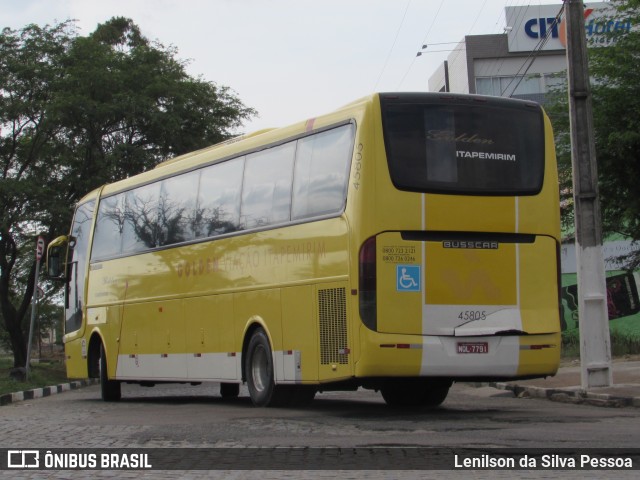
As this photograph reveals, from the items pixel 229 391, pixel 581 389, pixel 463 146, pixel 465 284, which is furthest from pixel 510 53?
pixel 465 284

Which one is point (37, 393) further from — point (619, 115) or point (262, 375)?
point (619, 115)

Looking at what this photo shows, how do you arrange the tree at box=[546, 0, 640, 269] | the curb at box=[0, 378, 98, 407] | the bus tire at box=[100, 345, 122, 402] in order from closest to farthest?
the bus tire at box=[100, 345, 122, 402] < the curb at box=[0, 378, 98, 407] < the tree at box=[546, 0, 640, 269]

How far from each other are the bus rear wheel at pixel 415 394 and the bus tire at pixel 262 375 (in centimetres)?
158

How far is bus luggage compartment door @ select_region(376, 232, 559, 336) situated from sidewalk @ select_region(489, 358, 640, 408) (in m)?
1.98

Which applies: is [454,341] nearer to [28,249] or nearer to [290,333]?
[290,333]

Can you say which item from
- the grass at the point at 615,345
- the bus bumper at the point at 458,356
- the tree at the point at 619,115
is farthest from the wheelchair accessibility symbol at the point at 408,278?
the grass at the point at 615,345

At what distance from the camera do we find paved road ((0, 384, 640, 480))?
9.52 m

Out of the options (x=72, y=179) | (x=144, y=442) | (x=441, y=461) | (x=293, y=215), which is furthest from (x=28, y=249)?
(x=441, y=461)

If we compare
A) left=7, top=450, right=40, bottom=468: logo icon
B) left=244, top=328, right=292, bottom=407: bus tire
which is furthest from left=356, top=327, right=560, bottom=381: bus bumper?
left=7, top=450, right=40, bottom=468: logo icon

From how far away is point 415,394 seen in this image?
15289mm

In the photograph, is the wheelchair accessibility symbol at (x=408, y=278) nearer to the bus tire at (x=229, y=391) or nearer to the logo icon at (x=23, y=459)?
the logo icon at (x=23, y=459)

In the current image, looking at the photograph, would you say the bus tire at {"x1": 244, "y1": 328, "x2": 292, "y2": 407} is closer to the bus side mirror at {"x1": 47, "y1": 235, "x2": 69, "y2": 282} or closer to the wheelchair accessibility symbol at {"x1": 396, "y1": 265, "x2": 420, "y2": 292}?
the wheelchair accessibility symbol at {"x1": 396, "y1": 265, "x2": 420, "y2": 292}

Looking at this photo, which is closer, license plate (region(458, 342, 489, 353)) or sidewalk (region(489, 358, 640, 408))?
license plate (region(458, 342, 489, 353))

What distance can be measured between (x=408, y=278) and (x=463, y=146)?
68.3 inches
